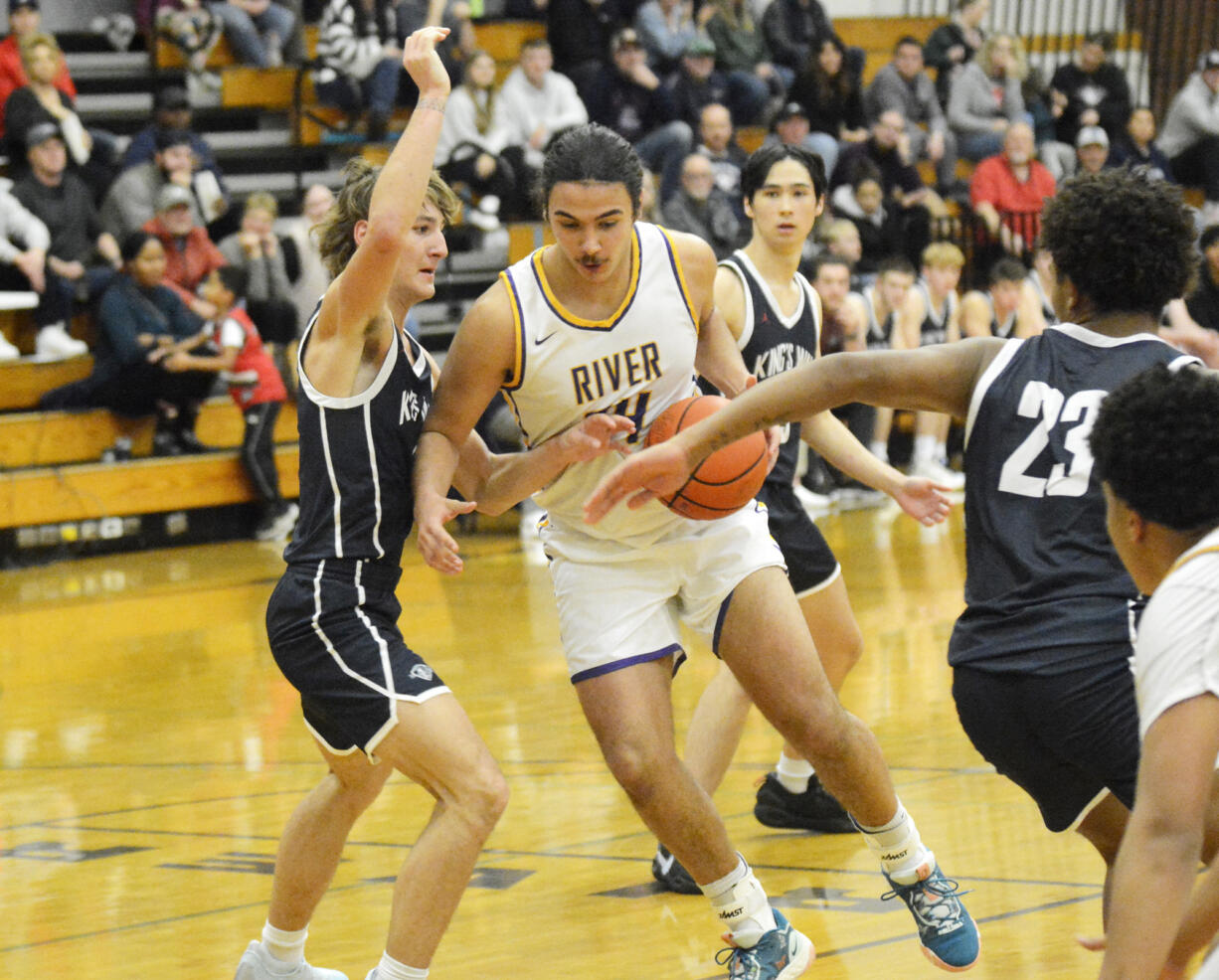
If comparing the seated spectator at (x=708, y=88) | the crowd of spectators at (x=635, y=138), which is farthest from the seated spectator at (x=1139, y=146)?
the seated spectator at (x=708, y=88)

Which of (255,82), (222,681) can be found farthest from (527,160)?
(222,681)

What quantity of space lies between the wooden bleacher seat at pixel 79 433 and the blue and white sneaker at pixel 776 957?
8041mm

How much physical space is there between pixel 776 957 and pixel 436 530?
1.17 metres

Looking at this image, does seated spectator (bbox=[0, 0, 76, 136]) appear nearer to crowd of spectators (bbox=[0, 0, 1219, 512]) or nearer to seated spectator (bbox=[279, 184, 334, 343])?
crowd of spectators (bbox=[0, 0, 1219, 512])

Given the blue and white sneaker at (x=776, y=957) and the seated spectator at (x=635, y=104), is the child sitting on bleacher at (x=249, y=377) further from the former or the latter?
the blue and white sneaker at (x=776, y=957)

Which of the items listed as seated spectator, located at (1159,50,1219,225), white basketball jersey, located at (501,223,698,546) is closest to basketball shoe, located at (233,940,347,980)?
white basketball jersey, located at (501,223,698,546)

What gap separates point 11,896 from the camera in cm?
474

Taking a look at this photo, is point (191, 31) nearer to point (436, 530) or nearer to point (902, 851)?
point (436, 530)

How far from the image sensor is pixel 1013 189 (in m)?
15.8

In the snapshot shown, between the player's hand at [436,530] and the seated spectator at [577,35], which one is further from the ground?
the player's hand at [436,530]

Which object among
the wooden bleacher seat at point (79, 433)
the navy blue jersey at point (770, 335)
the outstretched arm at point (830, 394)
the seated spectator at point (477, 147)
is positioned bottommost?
the wooden bleacher seat at point (79, 433)

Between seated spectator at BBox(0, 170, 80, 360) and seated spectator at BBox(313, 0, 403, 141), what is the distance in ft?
9.38

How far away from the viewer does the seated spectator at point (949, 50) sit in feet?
55.2

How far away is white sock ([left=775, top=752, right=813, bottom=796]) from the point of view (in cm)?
519
